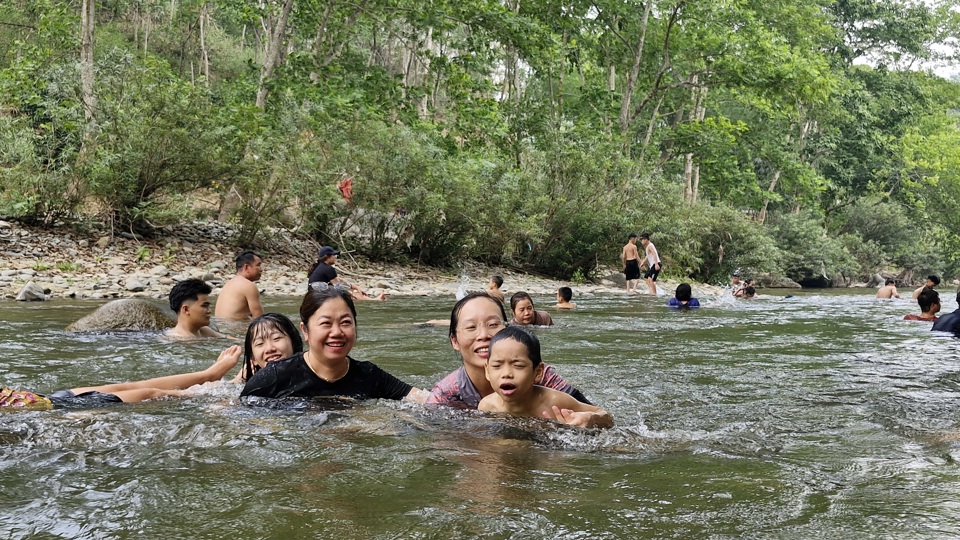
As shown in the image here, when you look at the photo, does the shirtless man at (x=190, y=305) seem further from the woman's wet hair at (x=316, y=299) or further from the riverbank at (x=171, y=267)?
the riverbank at (x=171, y=267)

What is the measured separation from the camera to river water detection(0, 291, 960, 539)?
2.82 m

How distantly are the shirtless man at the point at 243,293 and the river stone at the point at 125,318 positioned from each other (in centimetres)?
65

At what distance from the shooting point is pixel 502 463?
370cm

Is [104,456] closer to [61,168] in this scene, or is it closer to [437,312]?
[437,312]

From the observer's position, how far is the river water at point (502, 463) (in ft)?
9.26

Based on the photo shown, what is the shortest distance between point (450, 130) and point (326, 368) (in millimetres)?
17832

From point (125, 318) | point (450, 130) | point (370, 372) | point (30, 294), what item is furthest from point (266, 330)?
point (450, 130)

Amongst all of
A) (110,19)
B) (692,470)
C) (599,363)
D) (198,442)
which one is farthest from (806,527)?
(110,19)

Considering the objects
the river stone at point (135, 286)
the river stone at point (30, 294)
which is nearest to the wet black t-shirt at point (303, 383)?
the river stone at point (30, 294)

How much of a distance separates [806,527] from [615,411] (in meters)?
2.82

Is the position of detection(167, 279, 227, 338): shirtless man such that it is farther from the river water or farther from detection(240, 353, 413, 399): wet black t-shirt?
detection(240, 353, 413, 399): wet black t-shirt

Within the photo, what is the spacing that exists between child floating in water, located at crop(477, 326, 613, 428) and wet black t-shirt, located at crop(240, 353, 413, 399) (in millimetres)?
789

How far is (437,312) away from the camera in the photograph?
13.0 metres

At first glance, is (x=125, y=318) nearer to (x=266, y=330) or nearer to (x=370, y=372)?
(x=266, y=330)
